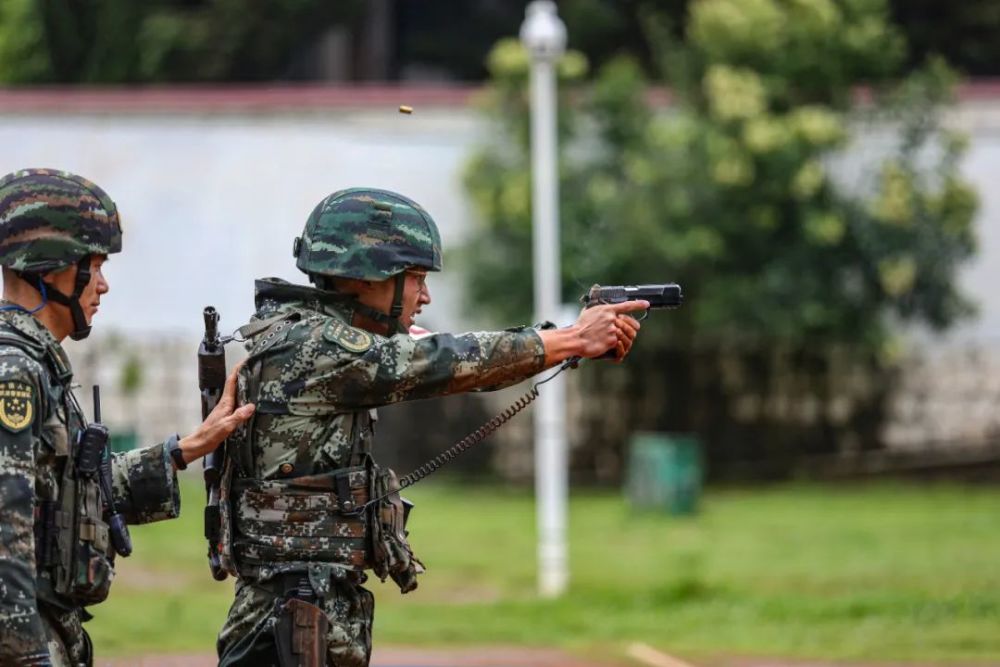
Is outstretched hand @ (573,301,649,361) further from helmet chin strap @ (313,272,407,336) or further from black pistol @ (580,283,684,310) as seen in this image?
helmet chin strap @ (313,272,407,336)

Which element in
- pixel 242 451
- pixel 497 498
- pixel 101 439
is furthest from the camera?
pixel 497 498

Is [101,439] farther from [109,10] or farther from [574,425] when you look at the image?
[109,10]

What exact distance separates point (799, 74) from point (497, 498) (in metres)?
6.35

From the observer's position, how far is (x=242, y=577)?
584 centimetres

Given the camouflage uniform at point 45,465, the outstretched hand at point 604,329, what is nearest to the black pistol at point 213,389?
the camouflage uniform at point 45,465

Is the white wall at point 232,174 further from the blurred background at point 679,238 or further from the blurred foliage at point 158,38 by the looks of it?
the blurred foliage at point 158,38

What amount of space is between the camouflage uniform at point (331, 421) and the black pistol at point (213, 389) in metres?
0.06

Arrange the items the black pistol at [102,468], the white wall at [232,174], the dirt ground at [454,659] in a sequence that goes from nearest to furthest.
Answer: the black pistol at [102,468]
the dirt ground at [454,659]
the white wall at [232,174]

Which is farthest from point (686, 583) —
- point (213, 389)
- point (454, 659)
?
point (213, 389)

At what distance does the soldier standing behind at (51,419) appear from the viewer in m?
4.93

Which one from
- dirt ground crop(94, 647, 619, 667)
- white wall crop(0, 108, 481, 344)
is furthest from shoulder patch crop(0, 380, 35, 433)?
white wall crop(0, 108, 481, 344)

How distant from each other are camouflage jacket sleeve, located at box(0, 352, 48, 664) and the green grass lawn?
6.52 m

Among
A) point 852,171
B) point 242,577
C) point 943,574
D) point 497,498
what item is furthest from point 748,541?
point 242,577

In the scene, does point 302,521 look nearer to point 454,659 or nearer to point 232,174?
point 454,659
